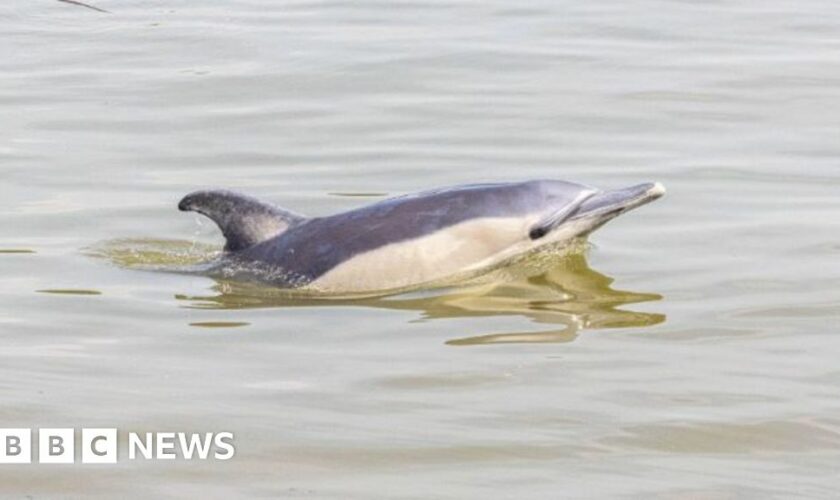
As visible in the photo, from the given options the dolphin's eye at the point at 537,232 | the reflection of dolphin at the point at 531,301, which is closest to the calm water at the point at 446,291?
the reflection of dolphin at the point at 531,301

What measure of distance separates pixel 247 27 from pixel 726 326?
7.60 meters

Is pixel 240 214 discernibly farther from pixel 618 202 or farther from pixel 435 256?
pixel 618 202

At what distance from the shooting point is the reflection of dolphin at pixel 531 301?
9.28 m

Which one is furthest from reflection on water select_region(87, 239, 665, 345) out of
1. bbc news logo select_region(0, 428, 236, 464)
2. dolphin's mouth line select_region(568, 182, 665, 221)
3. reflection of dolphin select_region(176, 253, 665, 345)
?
bbc news logo select_region(0, 428, 236, 464)

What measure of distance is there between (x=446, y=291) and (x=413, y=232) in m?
0.33

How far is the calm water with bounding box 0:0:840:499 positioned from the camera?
7.48m

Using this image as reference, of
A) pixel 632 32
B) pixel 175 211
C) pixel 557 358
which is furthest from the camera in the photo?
pixel 632 32

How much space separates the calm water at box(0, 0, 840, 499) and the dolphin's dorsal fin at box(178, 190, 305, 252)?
0.29 m

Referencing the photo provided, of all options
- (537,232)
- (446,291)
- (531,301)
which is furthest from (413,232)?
(531,301)

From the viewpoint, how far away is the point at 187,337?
905 centimetres

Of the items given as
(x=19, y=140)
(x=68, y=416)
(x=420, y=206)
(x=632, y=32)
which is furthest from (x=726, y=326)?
(x=632, y=32)

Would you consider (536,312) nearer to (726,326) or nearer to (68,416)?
(726,326)

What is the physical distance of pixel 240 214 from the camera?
10.2m

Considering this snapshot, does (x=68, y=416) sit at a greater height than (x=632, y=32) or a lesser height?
lesser
